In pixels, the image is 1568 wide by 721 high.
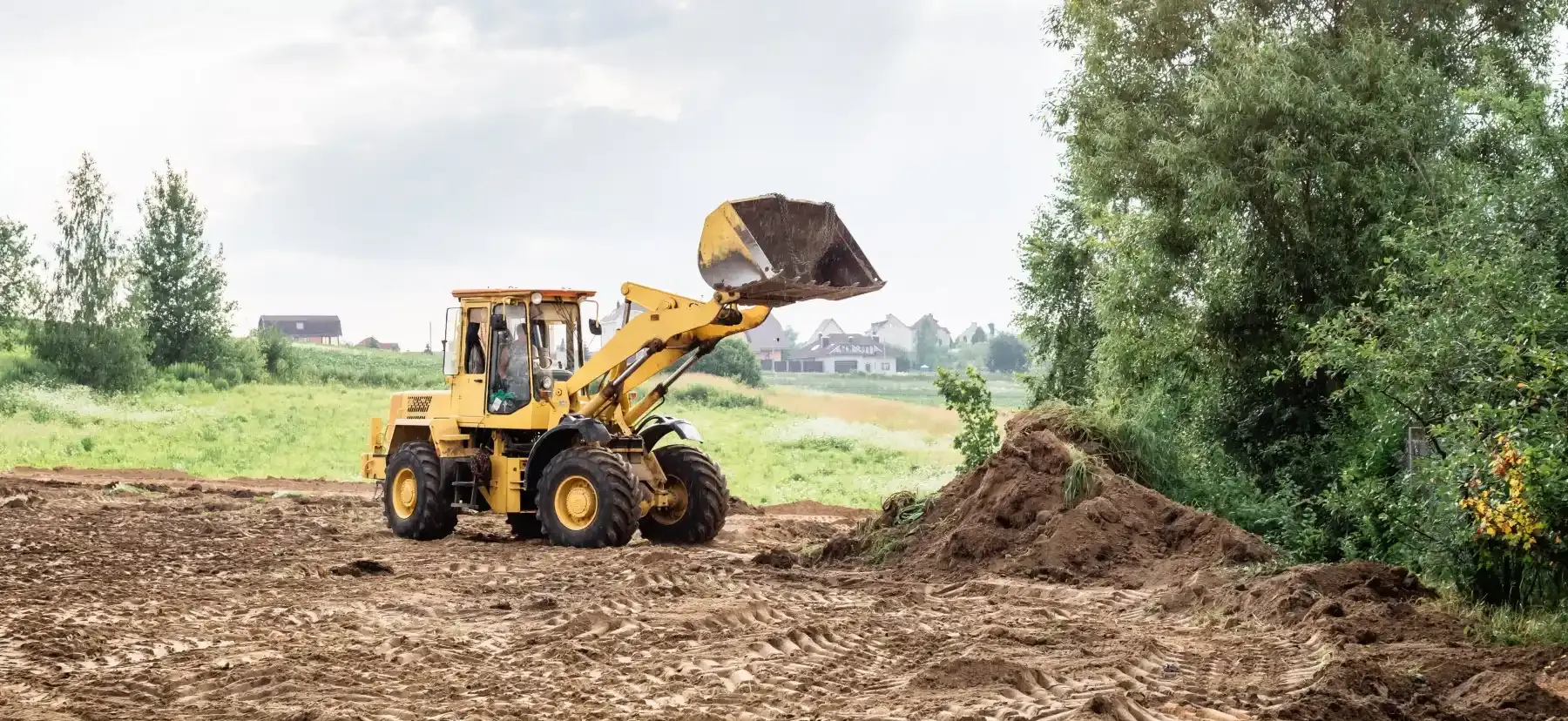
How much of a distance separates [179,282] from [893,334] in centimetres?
3102

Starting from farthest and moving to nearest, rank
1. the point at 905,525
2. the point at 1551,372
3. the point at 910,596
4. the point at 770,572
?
the point at 905,525 < the point at 770,572 < the point at 910,596 < the point at 1551,372

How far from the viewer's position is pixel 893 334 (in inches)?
2633

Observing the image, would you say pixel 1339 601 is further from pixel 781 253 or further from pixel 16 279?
pixel 16 279

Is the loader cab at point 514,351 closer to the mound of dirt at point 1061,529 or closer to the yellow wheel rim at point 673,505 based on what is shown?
the yellow wheel rim at point 673,505

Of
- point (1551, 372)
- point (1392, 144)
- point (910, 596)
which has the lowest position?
point (910, 596)

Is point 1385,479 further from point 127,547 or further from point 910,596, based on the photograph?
point 127,547

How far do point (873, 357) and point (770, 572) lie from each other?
45075 millimetres

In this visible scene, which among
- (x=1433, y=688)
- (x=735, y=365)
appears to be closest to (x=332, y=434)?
(x=735, y=365)

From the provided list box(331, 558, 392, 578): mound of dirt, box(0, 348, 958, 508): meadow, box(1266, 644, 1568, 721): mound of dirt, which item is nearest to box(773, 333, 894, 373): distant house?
box(0, 348, 958, 508): meadow

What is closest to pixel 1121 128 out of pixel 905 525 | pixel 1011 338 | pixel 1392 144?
pixel 1392 144

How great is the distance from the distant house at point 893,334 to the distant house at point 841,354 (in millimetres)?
A: 1094

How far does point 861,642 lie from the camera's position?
9.52 metres

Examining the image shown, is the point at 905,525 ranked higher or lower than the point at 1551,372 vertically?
lower

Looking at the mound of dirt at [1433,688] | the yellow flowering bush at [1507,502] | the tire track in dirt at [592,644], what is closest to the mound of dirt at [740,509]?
the tire track in dirt at [592,644]
